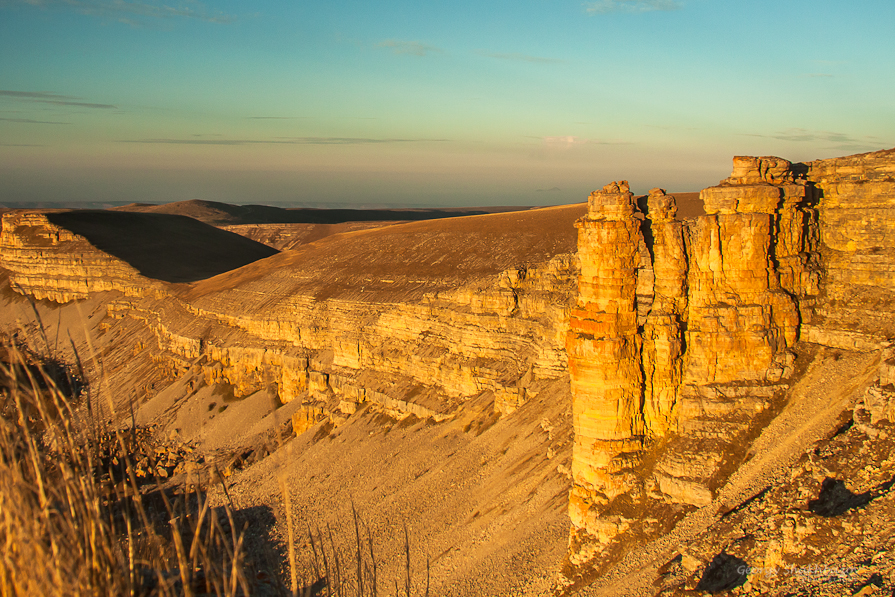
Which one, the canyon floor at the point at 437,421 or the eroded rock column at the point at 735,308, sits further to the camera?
the eroded rock column at the point at 735,308

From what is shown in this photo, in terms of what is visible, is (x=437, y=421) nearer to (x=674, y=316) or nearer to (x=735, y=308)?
(x=674, y=316)

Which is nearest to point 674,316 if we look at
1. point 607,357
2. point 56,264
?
point 607,357

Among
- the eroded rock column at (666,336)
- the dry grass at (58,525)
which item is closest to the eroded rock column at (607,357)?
the eroded rock column at (666,336)

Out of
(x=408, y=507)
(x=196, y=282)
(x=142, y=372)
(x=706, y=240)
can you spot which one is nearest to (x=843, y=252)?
(x=706, y=240)

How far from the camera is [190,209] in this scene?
196125 millimetres

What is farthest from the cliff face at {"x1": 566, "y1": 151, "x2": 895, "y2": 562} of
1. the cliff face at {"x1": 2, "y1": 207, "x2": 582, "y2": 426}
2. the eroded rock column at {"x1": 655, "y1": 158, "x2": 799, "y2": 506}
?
the cliff face at {"x1": 2, "y1": 207, "x2": 582, "y2": 426}

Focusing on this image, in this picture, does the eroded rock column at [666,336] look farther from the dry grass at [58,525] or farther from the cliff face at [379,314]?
the dry grass at [58,525]

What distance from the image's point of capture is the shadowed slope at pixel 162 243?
85312 millimetres

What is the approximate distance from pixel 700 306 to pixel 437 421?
17.6 metres

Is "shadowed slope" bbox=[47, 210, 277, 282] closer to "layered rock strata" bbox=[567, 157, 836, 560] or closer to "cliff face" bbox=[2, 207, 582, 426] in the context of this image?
"cliff face" bbox=[2, 207, 582, 426]

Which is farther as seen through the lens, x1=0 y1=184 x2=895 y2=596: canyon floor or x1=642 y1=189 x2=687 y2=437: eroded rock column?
x1=642 y1=189 x2=687 y2=437: eroded rock column

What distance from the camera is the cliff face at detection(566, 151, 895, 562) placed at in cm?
1892

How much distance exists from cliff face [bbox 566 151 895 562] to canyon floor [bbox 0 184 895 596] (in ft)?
4.24

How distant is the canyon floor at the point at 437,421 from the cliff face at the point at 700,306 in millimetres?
1293
